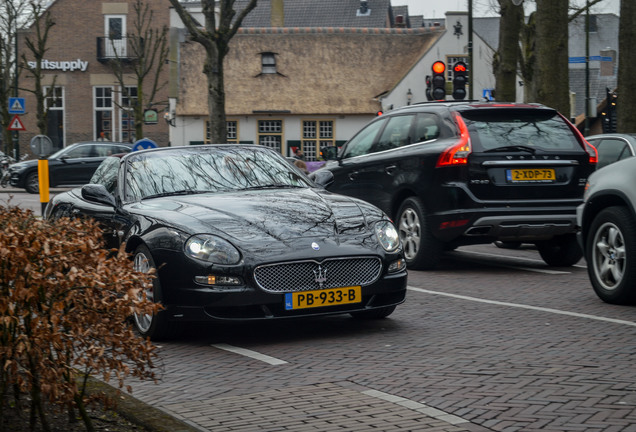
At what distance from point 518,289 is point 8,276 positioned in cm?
637

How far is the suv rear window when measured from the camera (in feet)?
35.0

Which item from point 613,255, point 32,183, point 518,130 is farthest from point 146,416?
point 32,183

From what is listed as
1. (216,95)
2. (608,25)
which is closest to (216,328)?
(216,95)

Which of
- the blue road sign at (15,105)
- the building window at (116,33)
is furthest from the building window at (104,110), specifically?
the blue road sign at (15,105)

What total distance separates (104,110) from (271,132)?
920cm

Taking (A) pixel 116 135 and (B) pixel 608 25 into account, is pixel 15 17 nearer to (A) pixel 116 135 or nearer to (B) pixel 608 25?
(A) pixel 116 135

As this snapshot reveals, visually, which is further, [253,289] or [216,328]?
[216,328]

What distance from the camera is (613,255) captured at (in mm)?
8531

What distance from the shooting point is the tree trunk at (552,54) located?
17.1 metres

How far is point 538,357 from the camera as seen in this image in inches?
245

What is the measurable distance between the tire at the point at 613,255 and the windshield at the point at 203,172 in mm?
2635

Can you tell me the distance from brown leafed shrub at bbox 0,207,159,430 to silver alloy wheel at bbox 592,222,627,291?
16.9 feet

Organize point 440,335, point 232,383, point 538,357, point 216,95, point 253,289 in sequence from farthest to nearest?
point 216,95 < point 440,335 < point 253,289 < point 538,357 < point 232,383

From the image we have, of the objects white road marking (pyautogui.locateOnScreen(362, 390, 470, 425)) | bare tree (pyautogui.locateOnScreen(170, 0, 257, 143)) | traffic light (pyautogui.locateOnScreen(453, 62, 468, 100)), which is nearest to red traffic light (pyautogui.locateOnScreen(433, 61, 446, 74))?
traffic light (pyautogui.locateOnScreen(453, 62, 468, 100))
